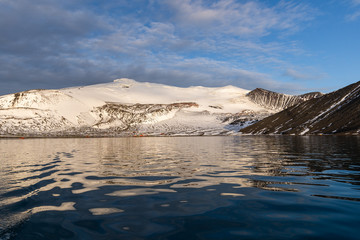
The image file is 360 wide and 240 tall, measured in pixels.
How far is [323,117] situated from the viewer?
13500cm

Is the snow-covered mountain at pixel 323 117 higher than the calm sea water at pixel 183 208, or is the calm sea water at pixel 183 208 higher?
the snow-covered mountain at pixel 323 117

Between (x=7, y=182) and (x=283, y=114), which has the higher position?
(x=283, y=114)

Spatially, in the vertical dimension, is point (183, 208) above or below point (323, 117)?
below

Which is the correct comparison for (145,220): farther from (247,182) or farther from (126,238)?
(247,182)

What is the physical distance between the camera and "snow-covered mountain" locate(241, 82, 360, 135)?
115688 mm

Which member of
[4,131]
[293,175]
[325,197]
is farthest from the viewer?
[4,131]

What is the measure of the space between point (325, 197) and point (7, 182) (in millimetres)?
13164

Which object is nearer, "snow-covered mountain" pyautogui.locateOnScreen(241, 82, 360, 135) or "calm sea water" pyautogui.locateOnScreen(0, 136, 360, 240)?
"calm sea water" pyautogui.locateOnScreen(0, 136, 360, 240)

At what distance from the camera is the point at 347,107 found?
421ft

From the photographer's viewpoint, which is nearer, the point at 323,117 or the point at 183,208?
the point at 183,208

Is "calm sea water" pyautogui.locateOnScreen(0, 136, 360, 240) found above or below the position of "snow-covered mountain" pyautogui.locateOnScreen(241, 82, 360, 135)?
below

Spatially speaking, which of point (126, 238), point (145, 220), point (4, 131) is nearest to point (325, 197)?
point (145, 220)

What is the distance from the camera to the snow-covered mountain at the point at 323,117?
115688mm

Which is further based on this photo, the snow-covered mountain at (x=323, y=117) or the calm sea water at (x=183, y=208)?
the snow-covered mountain at (x=323, y=117)
